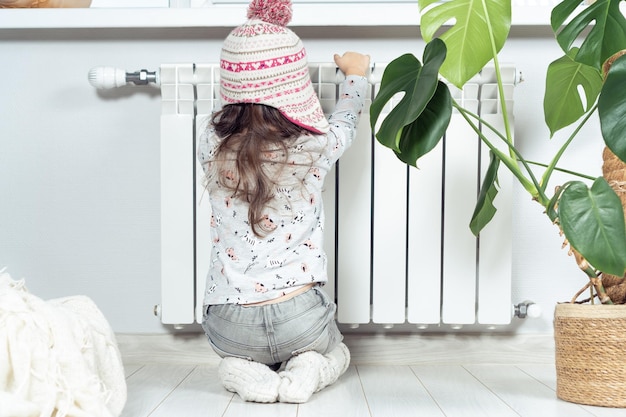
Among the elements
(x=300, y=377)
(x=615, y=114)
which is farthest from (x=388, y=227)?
(x=615, y=114)

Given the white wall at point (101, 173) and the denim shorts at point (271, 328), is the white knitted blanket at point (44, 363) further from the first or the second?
the white wall at point (101, 173)

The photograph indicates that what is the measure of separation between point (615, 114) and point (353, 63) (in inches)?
23.8

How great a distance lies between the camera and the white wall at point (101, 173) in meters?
1.67

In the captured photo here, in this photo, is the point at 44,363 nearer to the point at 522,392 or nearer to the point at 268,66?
the point at 268,66

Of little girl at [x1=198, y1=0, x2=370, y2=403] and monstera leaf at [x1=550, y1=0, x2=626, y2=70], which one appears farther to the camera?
little girl at [x1=198, y1=0, x2=370, y2=403]

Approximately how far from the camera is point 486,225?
157 cm

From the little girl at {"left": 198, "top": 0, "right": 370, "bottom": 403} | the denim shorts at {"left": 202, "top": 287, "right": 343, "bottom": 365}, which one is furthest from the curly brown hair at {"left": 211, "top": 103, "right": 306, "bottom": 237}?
the denim shorts at {"left": 202, "top": 287, "right": 343, "bottom": 365}

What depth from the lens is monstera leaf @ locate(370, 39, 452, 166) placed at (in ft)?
3.64

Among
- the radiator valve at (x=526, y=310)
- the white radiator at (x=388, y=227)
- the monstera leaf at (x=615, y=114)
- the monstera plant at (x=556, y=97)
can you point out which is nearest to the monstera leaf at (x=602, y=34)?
the monstera plant at (x=556, y=97)

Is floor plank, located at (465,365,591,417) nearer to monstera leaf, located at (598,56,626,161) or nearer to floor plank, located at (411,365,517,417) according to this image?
floor plank, located at (411,365,517,417)

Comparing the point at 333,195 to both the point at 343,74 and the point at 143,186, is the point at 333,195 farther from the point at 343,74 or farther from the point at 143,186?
the point at 143,186

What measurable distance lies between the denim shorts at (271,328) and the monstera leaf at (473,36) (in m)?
0.48

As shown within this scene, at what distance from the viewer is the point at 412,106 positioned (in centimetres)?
109

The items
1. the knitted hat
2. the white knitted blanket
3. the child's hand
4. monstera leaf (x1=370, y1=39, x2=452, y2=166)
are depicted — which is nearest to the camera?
the white knitted blanket
